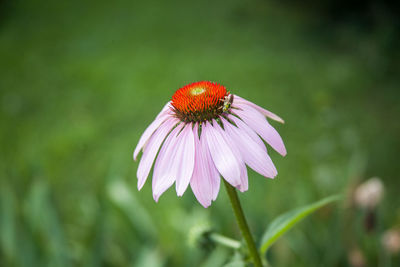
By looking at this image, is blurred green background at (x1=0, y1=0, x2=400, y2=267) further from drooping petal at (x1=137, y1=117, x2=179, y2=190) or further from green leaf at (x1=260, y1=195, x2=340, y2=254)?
drooping petal at (x1=137, y1=117, x2=179, y2=190)

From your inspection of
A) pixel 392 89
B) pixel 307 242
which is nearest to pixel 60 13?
pixel 392 89

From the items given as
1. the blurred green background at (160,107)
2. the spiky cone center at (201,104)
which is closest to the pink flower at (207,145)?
the spiky cone center at (201,104)

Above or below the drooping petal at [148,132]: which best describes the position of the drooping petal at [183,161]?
A: below

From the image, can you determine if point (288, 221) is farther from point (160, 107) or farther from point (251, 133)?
point (160, 107)

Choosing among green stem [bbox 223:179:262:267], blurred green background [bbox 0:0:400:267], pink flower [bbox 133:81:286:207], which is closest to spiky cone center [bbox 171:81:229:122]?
pink flower [bbox 133:81:286:207]

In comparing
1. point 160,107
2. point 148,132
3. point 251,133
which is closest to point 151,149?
point 148,132

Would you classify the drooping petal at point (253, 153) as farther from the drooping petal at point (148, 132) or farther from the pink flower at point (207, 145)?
the drooping petal at point (148, 132)

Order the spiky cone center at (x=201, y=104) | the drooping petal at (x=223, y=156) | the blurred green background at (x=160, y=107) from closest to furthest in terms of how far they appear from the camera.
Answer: the drooping petal at (x=223, y=156) < the spiky cone center at (x=201, y=104) < the blurred green background at (x=160, y=107)
